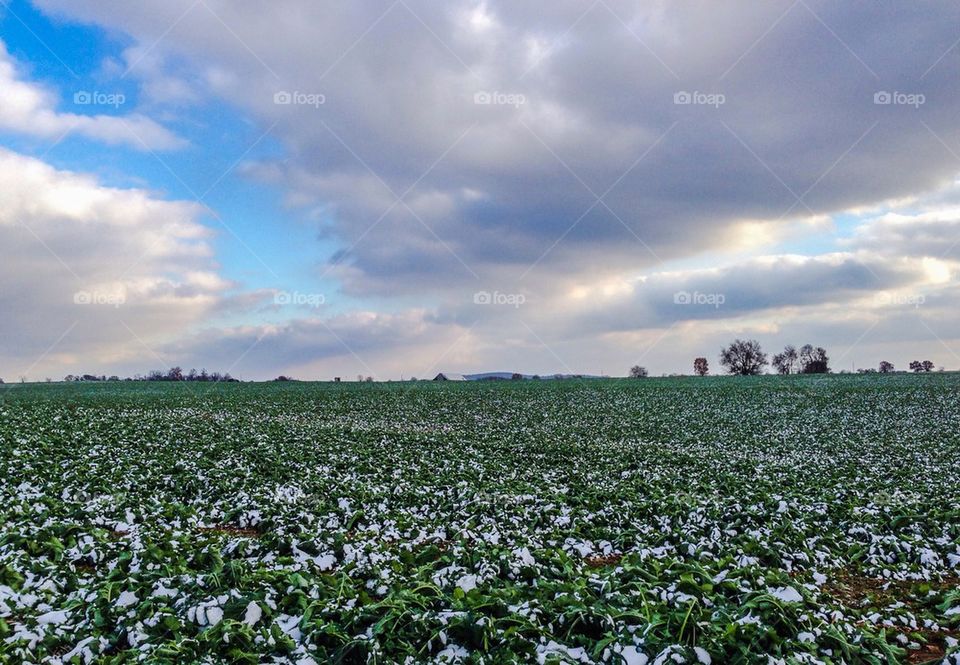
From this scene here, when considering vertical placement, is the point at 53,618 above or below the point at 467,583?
below

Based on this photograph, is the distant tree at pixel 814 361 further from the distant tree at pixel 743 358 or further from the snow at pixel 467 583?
the snow at pixel 467 583

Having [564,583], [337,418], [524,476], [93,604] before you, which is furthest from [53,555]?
[337,418]

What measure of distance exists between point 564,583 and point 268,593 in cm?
419

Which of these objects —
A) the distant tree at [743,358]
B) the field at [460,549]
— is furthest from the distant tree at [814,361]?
the field at [460,549]

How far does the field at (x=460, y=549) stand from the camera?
718cm

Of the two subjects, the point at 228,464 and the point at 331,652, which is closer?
the point at 331,652

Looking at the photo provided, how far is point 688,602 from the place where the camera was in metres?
7.74

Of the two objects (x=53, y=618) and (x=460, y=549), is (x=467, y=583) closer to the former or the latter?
(x=460, y=549)

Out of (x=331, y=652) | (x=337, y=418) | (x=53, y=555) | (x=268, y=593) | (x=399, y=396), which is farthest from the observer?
(x=399, y=396)

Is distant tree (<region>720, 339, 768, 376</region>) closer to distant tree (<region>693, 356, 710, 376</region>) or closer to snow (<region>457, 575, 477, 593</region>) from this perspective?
distant tree (<region>693, 356, 710, 376</region>)

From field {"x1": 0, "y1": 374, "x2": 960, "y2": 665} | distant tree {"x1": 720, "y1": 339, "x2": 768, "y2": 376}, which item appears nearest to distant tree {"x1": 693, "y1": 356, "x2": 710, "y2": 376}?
distant tree {"x1": 720, "y1": 339, "x2": 768, "y2": 376}

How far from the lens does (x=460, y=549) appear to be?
10797mm

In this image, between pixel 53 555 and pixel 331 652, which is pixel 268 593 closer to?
pixel 331 652

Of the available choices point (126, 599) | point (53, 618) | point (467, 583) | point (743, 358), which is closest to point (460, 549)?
point (467, 583)
